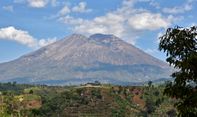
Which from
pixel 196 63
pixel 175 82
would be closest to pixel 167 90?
pixel 175 82

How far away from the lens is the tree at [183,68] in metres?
25.6

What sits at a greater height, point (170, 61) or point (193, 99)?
point (170, 61)

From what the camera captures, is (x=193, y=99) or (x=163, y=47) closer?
(x=193, y=99)

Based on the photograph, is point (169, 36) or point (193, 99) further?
point (169, 36)

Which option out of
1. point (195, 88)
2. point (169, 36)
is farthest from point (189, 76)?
point (169, 36)

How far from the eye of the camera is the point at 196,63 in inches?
1020

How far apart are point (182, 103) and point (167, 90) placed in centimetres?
116

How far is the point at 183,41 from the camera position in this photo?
2677 cm

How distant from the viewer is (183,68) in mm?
25891

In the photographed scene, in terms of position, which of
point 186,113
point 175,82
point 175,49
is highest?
point 175,49

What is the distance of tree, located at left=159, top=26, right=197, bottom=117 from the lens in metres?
25.6

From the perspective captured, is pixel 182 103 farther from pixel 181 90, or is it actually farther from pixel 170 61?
pixel 170 61

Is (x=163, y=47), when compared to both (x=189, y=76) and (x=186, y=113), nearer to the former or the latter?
(x=189, y=76)

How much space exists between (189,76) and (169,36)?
8.63 feet
